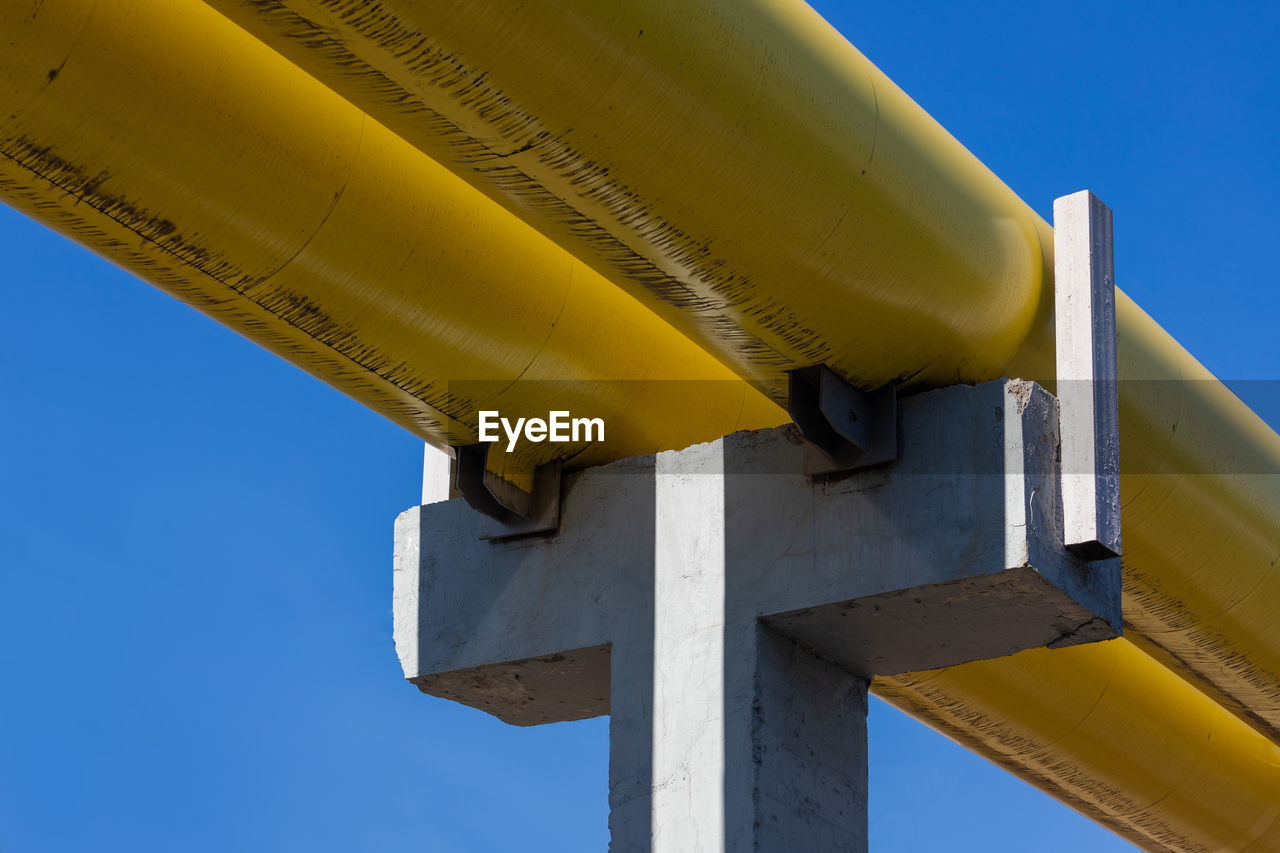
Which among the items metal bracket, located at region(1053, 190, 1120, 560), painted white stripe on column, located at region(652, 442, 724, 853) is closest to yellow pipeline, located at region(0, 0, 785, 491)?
painted white stripe on column, located at region(652, 442, 724, 853)

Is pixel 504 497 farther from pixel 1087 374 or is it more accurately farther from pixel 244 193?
pixel 1087 374

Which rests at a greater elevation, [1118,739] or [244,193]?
[244,193]

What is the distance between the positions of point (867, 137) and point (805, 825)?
8.28ft

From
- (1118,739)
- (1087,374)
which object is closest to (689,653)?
(1087,374)

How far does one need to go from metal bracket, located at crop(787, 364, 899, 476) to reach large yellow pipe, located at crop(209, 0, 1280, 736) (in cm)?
8

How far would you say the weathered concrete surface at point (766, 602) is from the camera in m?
6.45

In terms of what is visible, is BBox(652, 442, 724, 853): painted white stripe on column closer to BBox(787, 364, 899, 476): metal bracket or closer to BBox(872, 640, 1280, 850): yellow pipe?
BBox(787, 364, 899, 476): metal bracket

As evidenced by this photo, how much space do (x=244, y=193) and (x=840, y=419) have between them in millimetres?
2224

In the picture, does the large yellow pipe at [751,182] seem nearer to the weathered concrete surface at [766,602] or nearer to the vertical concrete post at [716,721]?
the weathered concrete surface at [766,602]

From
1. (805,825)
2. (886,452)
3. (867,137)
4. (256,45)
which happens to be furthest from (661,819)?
(256,45)

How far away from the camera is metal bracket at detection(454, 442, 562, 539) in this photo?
733 cm

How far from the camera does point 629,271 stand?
19.4 ft

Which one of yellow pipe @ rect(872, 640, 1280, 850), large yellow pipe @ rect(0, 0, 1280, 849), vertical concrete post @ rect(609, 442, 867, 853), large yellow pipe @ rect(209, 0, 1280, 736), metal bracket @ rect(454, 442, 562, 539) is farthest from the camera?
yellow pipe @ rect(872, 640, 1280, 850)

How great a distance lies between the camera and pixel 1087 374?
6566 mm
